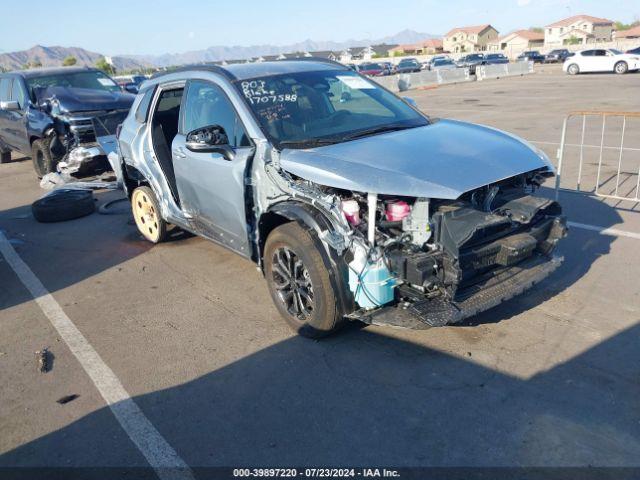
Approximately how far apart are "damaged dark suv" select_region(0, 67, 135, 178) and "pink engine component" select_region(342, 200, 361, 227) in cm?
793

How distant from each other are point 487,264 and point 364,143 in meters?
1.31

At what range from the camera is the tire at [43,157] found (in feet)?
36.4

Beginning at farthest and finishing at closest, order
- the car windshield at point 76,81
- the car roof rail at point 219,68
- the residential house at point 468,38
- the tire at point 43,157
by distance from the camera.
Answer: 1. the residential house at point 468,38
2. the car windshield at point 76,81
3. the tire at point 43,157
4. the car roof rail at point 219,68

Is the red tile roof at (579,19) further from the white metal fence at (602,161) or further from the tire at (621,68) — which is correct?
the white metal fence at (602,161)

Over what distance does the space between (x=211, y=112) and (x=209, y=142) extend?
0.67 m

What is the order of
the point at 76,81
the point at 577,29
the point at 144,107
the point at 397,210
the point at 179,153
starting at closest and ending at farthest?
1. the point at 397,210
2. the point at 179,153
3. the point at 144,107
4. the point at 76,81
5. the point at 577,29

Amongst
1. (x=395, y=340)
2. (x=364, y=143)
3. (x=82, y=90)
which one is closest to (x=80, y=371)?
(x=395, y=340)

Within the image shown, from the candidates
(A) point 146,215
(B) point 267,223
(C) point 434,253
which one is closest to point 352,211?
(C) point 434,253

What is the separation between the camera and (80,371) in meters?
4.05

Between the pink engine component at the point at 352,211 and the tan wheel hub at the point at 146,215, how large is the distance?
344cm

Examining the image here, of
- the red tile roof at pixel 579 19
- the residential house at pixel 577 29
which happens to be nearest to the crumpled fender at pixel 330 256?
the residential house at pixel 577 29

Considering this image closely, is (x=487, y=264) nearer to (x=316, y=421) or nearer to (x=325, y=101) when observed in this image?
(x=316, y=421)

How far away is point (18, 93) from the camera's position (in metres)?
11.7

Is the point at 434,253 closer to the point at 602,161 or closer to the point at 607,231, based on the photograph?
the point at 607,231
